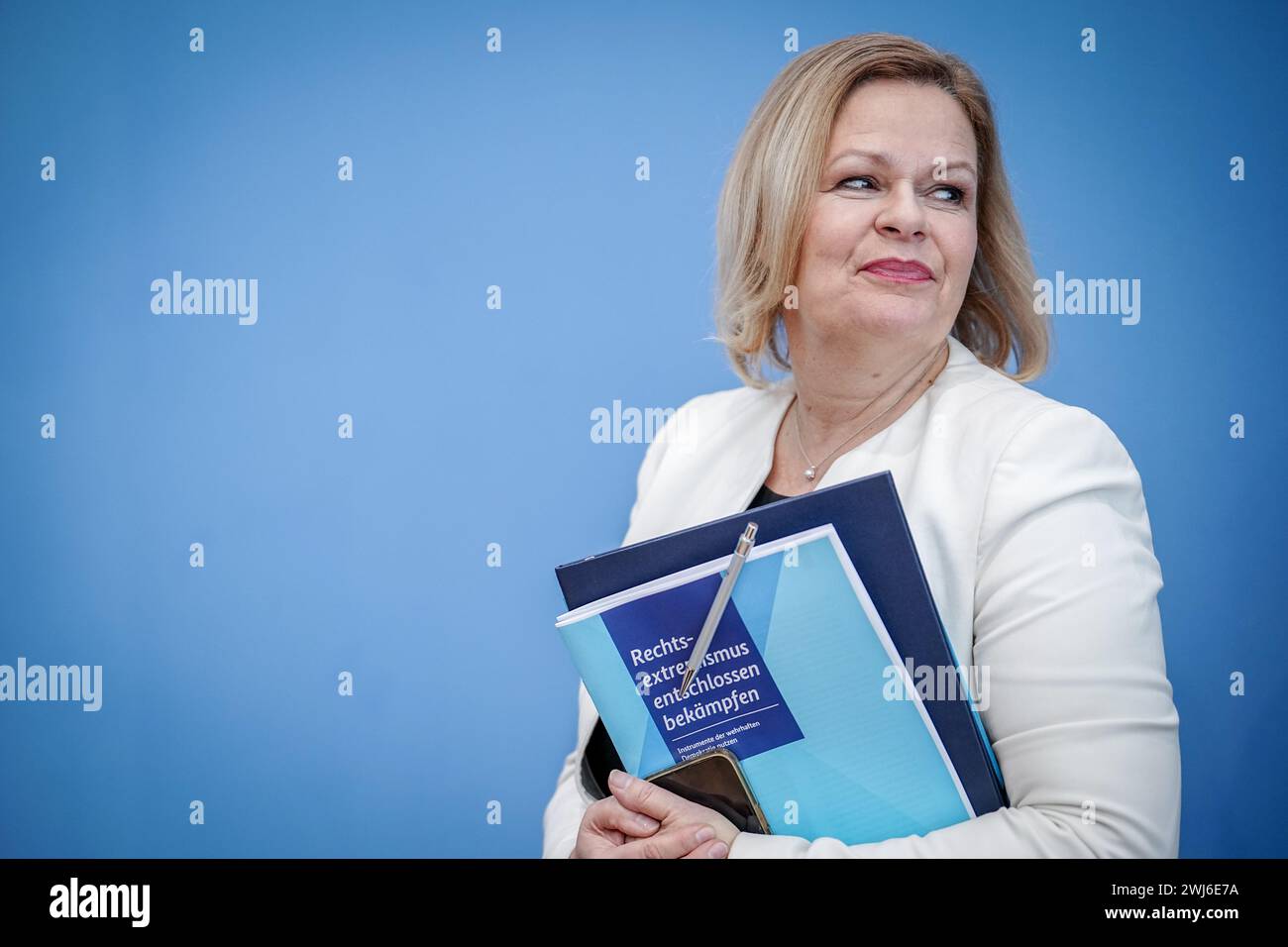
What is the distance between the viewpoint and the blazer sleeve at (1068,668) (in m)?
0.97

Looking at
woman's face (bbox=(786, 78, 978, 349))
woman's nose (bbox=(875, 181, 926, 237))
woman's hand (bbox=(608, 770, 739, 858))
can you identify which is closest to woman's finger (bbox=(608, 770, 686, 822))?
woman's hand (bbox=(608, 770, 739, 858))

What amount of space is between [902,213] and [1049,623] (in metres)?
0.52

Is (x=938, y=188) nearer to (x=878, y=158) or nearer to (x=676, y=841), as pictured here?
(x=878, y=158)

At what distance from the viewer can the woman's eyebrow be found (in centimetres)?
118

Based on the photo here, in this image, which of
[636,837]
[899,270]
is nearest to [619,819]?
[636,837]

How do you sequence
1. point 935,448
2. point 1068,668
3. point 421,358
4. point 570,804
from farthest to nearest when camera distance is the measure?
point 421,358 → point 570,804 → point 935,448 → point 1068,668

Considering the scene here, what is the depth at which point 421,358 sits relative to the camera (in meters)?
1.68

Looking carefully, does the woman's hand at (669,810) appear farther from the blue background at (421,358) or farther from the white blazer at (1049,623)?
the blue background at (421,358)

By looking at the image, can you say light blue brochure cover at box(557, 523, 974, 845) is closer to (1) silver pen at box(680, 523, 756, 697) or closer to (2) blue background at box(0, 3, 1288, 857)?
(1) silver pen at box(680, 523, 756, 697)

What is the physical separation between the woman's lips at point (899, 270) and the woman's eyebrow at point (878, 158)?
0.40 ft

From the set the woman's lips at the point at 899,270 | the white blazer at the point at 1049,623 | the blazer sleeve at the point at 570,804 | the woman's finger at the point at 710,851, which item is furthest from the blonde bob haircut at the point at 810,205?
the woman's finger at the point at 710,851
